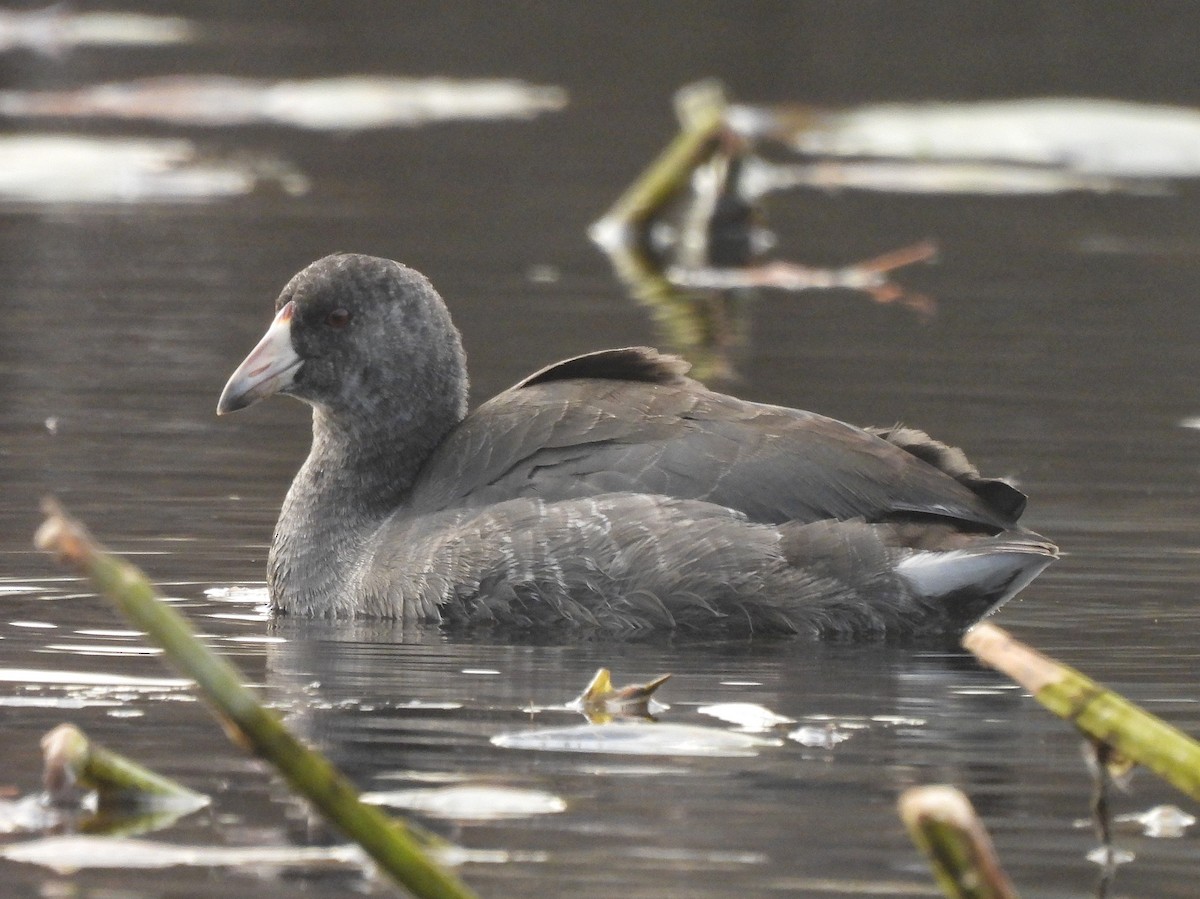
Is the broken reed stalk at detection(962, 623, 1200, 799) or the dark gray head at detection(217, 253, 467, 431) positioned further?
the dark gray head at detection(217, 253, 467, 431)

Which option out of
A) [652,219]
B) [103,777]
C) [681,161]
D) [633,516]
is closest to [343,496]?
[633,516]

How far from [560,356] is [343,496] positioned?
4.53m

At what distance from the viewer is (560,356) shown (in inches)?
495

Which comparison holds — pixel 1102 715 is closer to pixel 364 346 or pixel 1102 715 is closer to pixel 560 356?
pixel 364 346

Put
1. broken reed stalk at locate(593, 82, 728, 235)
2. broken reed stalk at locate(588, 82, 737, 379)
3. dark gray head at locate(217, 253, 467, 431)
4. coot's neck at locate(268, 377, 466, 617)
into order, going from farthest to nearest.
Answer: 1. broken reed stalk at locate(593, 82, 728, 235)
2. broken reed stalk at locate(588, 82, 737, 379)
3. dark gray head at locate(217, 253, 467, 431)
4. coot's neck at locate(268, 377, 466, 617)

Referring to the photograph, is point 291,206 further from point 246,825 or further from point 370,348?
point 246,825

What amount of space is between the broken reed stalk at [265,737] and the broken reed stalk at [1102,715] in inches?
39.5

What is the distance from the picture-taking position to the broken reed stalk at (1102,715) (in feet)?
12.5

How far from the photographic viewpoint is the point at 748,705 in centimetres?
630

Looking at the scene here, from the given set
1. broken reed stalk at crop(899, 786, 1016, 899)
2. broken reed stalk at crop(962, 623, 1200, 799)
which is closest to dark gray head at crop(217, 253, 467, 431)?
broken reed stalk at crop(962, 623, 1200, 799)

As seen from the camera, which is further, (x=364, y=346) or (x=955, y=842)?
(x=364, y=346)

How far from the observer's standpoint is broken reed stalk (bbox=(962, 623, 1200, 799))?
380cm

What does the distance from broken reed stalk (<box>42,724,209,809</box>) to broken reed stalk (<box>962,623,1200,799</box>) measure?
191 cm

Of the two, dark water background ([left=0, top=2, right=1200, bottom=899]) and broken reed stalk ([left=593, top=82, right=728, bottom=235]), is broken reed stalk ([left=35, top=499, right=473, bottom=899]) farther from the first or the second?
broken reed stalk ([left=593, top=82, right=728, bottom=235])
